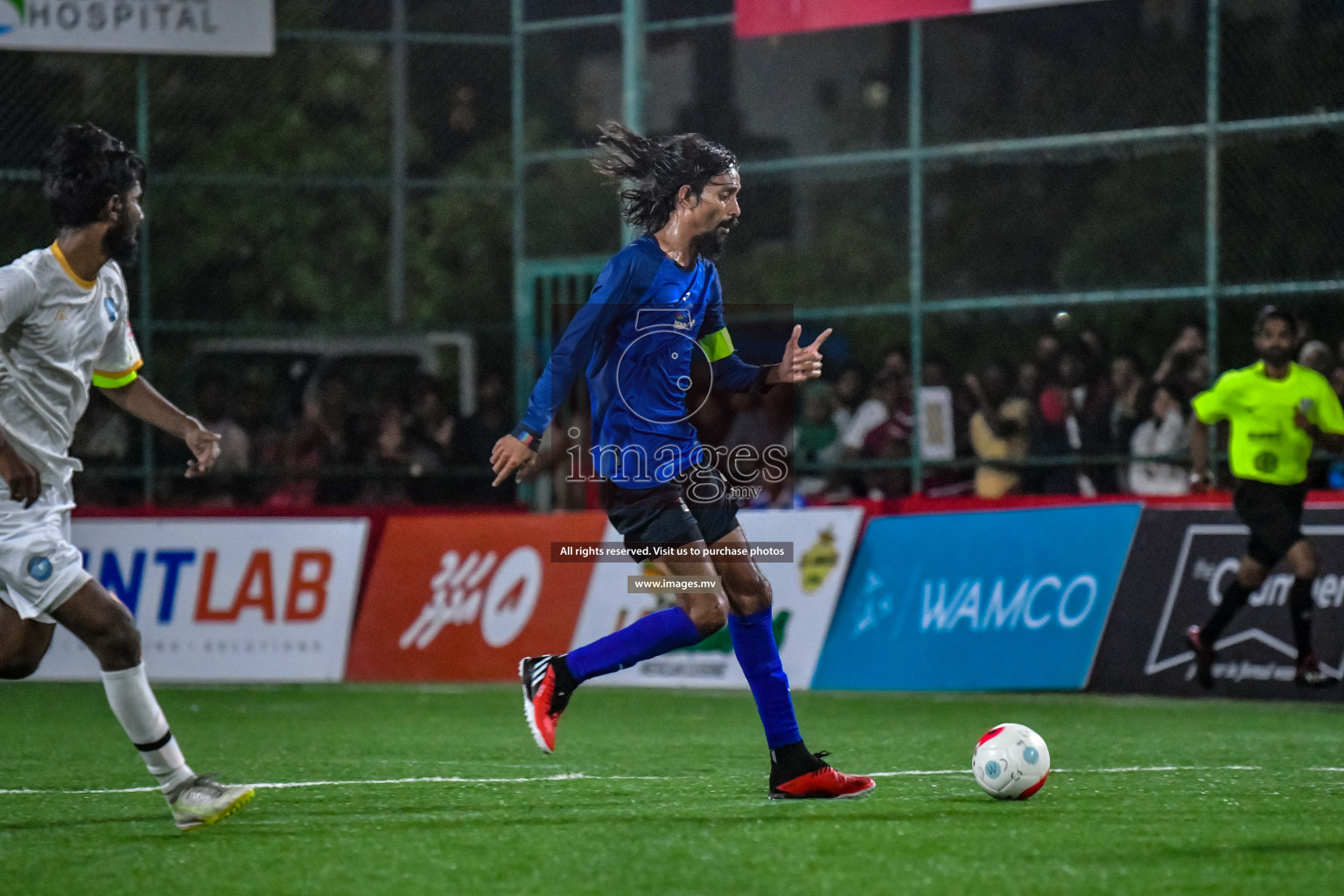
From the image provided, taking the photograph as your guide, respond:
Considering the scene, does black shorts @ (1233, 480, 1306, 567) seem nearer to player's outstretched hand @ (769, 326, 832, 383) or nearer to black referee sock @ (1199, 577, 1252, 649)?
black referee sock @ (1199, 577, 1252, 649)

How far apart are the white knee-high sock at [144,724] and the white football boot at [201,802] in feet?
0.12

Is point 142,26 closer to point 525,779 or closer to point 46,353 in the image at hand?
point 525,779

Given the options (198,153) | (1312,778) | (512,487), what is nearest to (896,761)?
(1312,778)

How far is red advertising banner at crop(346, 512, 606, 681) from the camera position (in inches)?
591

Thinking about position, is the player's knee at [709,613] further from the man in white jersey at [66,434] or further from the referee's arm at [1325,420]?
the referee's arm at [1325,420]

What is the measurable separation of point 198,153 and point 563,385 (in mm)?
12490

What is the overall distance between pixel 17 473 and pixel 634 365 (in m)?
2.18

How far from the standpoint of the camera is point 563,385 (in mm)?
7387

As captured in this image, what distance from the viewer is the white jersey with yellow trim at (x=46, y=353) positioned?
6.72 meters

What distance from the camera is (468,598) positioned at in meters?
15.3

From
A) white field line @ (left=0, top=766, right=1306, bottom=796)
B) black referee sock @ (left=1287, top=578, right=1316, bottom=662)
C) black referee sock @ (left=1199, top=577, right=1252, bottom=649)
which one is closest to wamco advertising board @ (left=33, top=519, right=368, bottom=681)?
black referee sock @ (left=1199, top=577, right=1252, bottom=649)

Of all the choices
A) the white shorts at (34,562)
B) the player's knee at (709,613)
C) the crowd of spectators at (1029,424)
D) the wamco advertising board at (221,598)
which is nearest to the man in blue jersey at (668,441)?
the player's knee at (709,613)

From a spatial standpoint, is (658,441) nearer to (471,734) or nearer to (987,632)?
(471,734)

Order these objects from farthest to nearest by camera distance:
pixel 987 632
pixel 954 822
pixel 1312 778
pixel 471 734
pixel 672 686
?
pixel 672 686
pixel 987 632
pixel 471 734
pixel 1312 778
pixel 954 822
